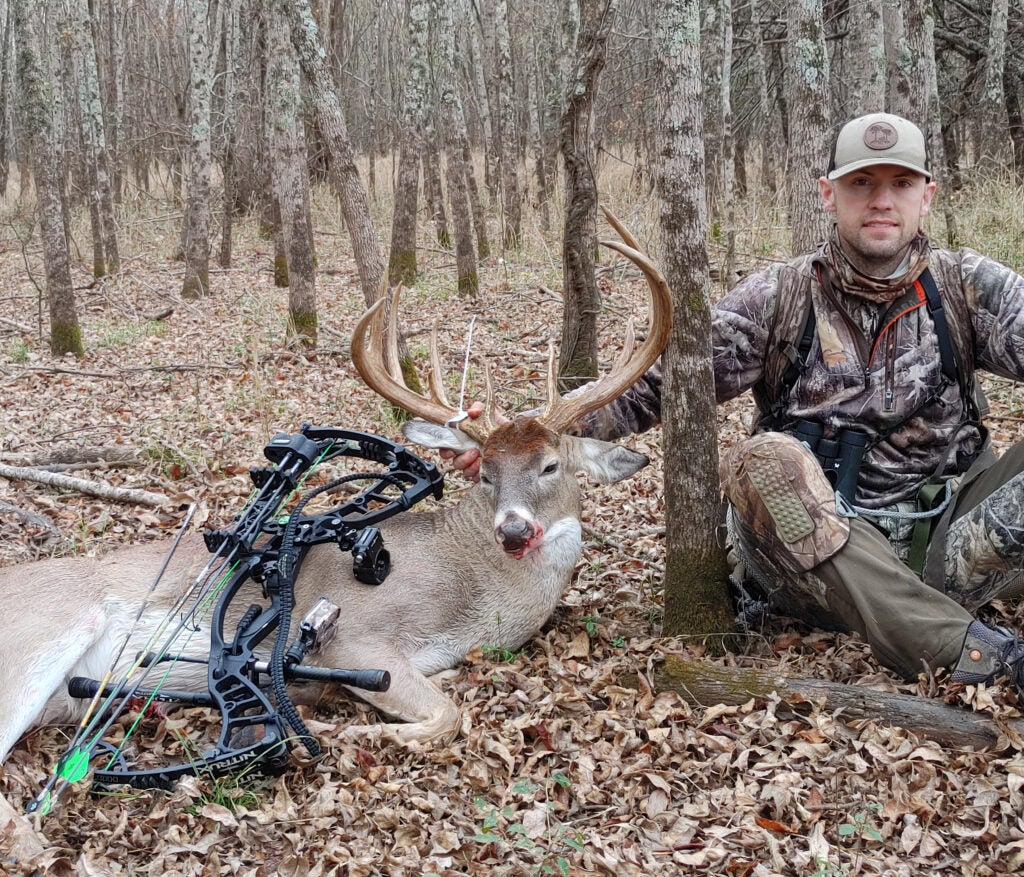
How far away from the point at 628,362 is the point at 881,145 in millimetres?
1287

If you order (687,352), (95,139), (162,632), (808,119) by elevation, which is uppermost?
(95,139)

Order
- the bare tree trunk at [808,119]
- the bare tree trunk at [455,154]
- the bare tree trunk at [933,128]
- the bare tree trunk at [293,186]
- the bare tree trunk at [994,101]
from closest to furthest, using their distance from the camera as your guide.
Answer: the bare tree trunk at [808,119], the bare tree trunk at [293,186], the bare tree trunk at [933,128], the bare tree trunk at [455,154], the bare tree trunk at [994,101]

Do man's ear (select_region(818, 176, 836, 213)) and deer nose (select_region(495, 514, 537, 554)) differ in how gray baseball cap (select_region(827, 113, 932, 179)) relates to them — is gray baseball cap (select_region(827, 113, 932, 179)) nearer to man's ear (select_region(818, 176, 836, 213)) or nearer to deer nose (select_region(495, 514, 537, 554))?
man's ear (select_region(818, 176, 836, 213))

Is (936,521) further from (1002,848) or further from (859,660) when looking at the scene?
(1002,848)

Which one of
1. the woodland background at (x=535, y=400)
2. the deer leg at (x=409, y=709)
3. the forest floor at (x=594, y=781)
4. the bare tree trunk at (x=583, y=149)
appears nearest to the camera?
the forest floor at (x=594, y=781)

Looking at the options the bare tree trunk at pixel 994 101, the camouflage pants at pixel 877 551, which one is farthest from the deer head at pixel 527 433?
the bare tree trunk at pixel 994 101

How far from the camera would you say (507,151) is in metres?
13.9

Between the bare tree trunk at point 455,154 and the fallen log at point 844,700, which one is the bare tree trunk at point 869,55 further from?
the fallen log at point 844,700

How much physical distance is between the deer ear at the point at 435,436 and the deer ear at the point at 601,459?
0.44m

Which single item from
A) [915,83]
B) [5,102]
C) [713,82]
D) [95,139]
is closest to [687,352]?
[915,83]

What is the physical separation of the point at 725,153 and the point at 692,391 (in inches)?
268

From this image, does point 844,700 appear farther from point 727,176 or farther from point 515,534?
point 727,176

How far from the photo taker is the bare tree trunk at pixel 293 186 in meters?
9.45

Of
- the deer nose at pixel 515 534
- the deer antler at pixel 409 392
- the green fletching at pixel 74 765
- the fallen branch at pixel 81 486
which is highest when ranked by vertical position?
the deer antler at pixel 409 392
